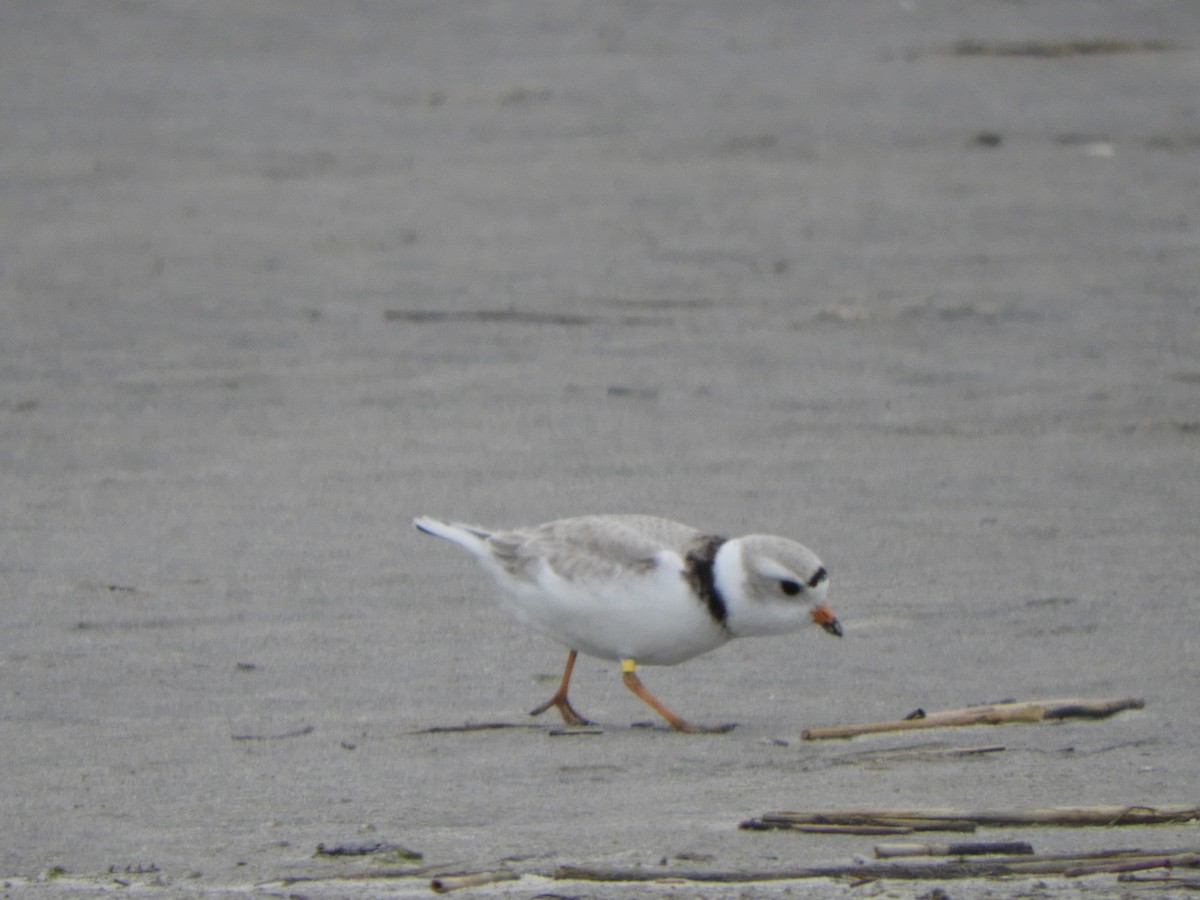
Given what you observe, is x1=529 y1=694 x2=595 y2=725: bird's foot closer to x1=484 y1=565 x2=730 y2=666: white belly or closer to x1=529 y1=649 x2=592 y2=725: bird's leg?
x1=529 y1=649 x2=592 y2=725: bird's leg

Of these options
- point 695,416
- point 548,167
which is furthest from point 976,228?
point 695,416

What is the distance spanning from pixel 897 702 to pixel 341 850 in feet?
6.79

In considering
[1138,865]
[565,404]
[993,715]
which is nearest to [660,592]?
[993,715]

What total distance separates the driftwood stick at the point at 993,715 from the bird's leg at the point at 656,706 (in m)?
0.31

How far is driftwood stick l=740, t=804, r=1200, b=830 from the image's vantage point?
466cm

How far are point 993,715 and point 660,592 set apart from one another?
986 mm

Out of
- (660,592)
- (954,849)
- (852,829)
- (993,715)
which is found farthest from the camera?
(660,592)

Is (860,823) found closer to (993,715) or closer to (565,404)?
(993,715)

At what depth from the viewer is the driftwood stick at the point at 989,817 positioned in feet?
15.3

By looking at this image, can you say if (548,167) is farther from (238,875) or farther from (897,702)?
(238,875)

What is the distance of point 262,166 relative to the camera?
47.6 ft

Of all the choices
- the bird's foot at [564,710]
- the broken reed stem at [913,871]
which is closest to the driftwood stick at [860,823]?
the broken reed stem at [913,871]

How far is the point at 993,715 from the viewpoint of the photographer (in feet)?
18.6

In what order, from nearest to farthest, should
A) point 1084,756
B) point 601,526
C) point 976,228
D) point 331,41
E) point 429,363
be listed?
point 1084,756
point 601,526
point 429,363
point 976,228
point 331,41
